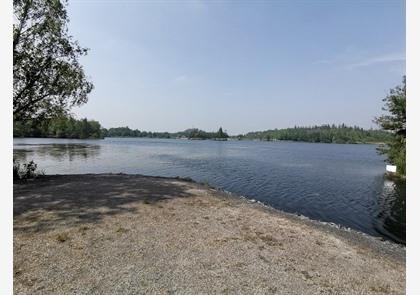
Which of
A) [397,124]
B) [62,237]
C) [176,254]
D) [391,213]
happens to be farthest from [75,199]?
[397,124]

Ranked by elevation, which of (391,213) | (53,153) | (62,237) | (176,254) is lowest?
(391,213)

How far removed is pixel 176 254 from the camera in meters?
7.79

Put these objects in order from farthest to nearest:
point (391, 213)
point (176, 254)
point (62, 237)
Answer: point (391, 213) < point (62, 237) < point (176, 254)

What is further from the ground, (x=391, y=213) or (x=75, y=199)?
(x=75, y=199)

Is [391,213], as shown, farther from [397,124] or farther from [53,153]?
[53,153]

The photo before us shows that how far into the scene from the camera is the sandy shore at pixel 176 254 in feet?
20.6

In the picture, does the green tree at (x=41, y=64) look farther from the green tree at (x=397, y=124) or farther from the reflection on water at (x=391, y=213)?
the green tree at (x=397, y=124)

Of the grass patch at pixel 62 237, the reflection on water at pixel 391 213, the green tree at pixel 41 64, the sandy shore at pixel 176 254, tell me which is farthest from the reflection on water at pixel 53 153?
the reflection on water at pixel 391 213

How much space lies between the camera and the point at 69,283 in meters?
6.04

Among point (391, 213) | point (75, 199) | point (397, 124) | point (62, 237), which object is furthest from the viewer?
point (397, 124)

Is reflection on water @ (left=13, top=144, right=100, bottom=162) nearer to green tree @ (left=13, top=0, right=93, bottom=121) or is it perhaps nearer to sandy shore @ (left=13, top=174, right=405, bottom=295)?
green tree @ (left=13, top=0, right=93, bottom=121)
